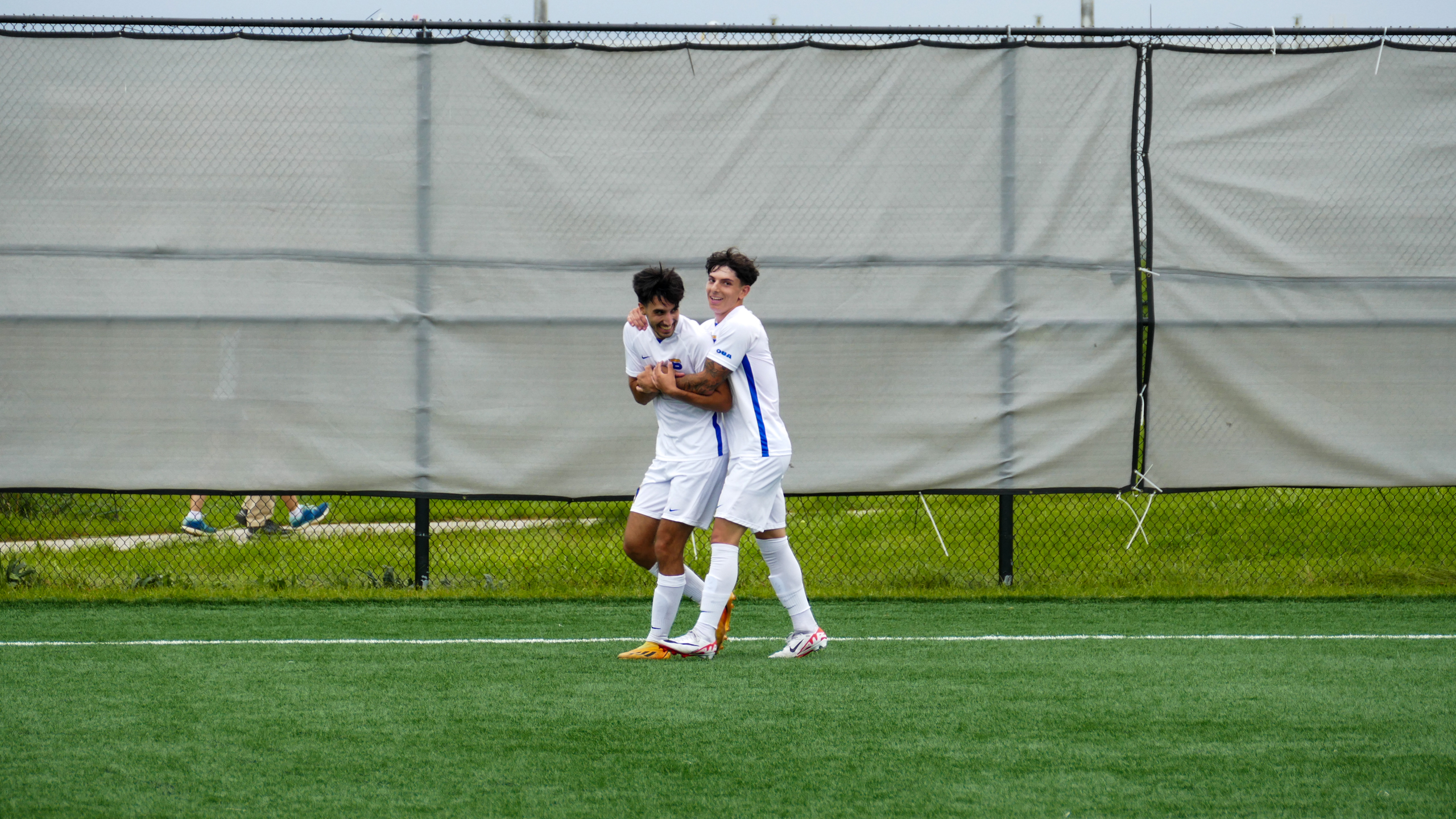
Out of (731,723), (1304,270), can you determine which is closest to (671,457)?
(731,723)

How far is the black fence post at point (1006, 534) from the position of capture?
722cm

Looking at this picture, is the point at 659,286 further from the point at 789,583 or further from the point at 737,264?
the point at 789,583

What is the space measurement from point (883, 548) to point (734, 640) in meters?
2.50

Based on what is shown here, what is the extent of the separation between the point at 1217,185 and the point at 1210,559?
2168 millimetres

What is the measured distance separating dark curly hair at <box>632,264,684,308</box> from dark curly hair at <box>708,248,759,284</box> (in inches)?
5.7

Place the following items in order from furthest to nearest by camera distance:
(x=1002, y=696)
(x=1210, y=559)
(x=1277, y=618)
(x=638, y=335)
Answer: (x=1210, y=559) → (x=1277, y=618) → (x=638, y=335) → (x=1002, y=696)

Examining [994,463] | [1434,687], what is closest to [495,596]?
[994,463]

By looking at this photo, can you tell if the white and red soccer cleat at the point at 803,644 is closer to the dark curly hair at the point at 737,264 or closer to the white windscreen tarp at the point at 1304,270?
the dark curly hair at the point at 737,264

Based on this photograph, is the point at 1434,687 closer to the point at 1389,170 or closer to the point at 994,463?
the point at 994,463

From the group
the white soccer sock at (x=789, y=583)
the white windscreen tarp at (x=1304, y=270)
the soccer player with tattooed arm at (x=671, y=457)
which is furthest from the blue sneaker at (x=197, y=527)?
the white windscreen tarp at (x=1304, y=270)

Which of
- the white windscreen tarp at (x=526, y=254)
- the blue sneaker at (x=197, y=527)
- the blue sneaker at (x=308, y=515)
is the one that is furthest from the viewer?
the blue sneaker at (x=308, y=515)

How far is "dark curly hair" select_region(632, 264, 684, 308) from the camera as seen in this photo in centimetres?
522

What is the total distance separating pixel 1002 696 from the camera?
4.57m

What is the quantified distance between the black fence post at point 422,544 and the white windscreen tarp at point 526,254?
0.17 m
